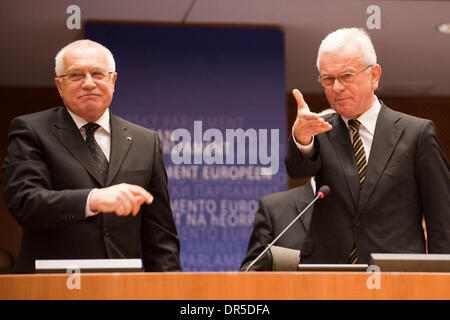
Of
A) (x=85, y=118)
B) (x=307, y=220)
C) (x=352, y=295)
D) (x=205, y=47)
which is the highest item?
(x=205, y=47)

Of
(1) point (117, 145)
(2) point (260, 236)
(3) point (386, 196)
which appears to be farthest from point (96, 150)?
(2) point (260, 236)

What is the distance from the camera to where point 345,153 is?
232 centimetres

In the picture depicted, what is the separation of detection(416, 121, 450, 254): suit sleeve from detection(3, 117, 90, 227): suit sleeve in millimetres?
1013

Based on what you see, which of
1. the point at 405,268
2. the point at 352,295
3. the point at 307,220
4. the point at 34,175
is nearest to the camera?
the point at 352,295

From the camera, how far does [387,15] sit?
4953mm

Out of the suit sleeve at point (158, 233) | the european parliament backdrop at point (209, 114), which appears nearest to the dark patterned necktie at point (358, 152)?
the suit sleeve at point (158, 233)

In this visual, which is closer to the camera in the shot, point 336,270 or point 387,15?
point 336,270

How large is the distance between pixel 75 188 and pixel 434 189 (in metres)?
1.10

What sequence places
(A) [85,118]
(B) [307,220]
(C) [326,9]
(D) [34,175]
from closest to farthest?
(D) [34,175]
(A) [85,118]
(B) [307,220]
(C) [326,9]

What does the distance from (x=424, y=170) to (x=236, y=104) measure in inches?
110

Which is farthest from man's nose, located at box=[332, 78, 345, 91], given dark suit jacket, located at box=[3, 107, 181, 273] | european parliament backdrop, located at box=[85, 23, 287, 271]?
european parliament backdrop, located at box=[85, 23, 287, 271]

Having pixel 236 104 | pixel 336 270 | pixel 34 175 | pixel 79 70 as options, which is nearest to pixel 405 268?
pixel 336 270

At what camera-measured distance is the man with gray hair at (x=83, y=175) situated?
2.11 m

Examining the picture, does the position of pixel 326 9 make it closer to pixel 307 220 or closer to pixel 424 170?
pixel 307 220
